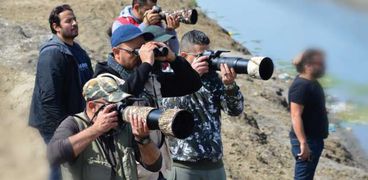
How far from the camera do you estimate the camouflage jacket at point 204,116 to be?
5.09 meters

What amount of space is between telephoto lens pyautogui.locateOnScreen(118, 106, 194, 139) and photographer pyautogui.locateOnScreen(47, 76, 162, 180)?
0.31ft

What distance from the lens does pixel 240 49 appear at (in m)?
17.7

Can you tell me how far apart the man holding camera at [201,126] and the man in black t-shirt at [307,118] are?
131cm

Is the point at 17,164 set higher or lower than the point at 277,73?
higher

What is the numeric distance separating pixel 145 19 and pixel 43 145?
5.19 ft

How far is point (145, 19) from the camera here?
5.64m

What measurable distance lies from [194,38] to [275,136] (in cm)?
618

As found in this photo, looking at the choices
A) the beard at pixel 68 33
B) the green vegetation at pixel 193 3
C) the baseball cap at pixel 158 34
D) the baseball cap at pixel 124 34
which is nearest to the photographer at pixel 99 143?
the baseball cap at pixel 124 34

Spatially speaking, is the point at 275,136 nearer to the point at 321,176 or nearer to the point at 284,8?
the point at 321,176

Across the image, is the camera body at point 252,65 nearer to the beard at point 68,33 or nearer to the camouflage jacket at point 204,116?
the camouflage jacket at point 204,116

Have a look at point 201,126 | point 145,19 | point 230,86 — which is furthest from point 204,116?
point 145,19

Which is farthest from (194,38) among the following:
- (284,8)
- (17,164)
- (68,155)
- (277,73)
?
(277,73)

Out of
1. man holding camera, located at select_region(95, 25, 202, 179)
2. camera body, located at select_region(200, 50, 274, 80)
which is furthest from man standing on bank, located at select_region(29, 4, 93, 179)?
camera body, located at select_region(200, 50, 274, 80)

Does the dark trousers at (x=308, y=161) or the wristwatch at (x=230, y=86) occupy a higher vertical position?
the wristwatch at (x=230, y=86)
